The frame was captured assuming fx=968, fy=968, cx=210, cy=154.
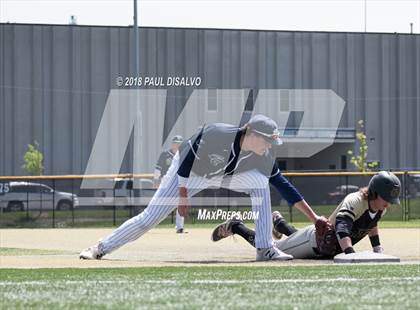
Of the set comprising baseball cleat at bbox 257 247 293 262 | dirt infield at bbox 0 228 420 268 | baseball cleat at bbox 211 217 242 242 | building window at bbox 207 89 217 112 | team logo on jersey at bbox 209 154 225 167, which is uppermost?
building window at bbox 207 89 217 112

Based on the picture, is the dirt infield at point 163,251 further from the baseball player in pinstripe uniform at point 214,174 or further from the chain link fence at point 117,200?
the chain link fence at point 117,200

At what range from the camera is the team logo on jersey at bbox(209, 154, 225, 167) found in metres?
9.59

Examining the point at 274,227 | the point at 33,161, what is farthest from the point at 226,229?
the point at 33,161

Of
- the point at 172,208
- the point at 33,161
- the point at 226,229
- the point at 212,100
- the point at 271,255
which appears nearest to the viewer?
the point at 172,208

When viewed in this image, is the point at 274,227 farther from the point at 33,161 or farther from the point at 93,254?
the point at 33,161

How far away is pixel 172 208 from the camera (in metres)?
9.47

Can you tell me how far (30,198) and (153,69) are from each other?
930 inches

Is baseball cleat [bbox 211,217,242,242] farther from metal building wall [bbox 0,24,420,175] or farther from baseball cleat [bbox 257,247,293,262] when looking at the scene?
metal building wall [bbox 0,24,420,175]

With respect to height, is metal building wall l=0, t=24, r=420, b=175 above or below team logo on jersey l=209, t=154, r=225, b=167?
above

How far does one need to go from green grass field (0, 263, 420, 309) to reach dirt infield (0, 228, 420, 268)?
124 centimetres

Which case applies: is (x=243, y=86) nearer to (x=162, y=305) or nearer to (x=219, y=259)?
(x=219, y=259)

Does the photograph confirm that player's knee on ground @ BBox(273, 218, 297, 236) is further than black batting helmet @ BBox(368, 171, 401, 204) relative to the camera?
Yes

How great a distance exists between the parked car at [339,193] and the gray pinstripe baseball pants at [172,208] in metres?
15.5

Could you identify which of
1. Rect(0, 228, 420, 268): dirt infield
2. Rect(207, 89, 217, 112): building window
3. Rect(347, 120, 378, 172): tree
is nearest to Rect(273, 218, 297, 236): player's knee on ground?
Rect(0, 228, 420, 268): dirt infield
